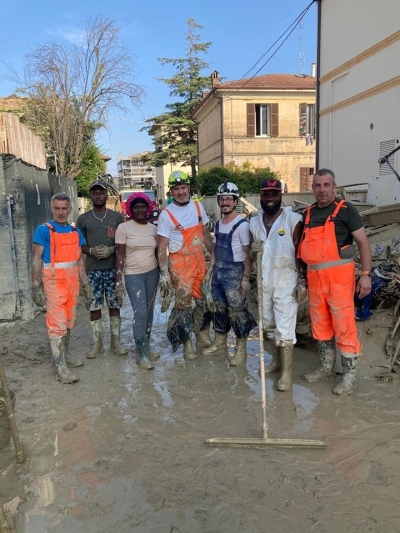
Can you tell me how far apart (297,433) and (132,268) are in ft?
7.31

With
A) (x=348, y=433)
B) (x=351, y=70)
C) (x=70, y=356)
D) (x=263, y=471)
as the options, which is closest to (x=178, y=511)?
(x=263, y=471)

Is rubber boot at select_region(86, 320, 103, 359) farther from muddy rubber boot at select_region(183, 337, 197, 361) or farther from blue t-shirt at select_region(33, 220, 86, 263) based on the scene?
blue t-shirt at select_region(33, 220, 86, 263)

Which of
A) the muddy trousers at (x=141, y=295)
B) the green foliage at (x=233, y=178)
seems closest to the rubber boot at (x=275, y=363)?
the muddy trousers at (x=141, y=295)

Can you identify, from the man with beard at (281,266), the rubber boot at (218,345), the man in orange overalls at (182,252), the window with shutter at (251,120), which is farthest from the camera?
the window with shutter at (251,120)

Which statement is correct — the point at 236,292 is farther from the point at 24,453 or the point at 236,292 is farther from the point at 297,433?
the point at 24,453

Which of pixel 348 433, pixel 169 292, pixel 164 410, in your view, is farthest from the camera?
pixel 169 292

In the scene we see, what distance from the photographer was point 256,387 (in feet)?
13.5

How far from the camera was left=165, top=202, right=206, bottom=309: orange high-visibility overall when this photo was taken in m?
4.59

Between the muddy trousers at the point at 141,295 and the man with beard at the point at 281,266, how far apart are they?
3.92 feet

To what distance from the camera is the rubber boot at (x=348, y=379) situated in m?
3.88

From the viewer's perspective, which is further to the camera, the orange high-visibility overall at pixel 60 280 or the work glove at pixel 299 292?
the orange high-visibility overall at pixel 60 280

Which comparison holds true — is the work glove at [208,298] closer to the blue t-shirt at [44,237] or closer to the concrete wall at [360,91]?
the blue t-shirt at [44,237]

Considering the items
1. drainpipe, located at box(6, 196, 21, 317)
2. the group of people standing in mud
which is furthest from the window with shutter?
the group of people standing in mud

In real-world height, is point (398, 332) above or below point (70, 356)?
above
